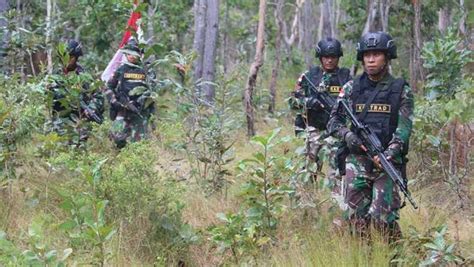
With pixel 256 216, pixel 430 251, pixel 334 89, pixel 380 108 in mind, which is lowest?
pixel 256 216

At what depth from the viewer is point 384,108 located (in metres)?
5.26

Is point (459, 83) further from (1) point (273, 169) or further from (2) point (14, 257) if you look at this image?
(2) point (14, 257)

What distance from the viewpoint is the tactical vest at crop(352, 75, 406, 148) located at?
17.2 ft

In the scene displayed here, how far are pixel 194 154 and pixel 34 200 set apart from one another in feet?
5.08

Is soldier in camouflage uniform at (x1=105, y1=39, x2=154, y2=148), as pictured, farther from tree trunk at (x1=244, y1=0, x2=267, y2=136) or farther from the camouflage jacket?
the camouflage jacket

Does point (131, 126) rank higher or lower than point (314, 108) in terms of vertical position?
lower

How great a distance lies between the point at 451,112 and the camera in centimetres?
588

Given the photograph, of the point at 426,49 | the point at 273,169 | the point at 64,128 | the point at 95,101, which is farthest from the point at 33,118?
the point at 426,49

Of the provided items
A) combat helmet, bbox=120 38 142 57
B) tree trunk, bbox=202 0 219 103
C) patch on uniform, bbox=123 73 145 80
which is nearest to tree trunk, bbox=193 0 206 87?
tree trunk, bbox=202 0 219 103

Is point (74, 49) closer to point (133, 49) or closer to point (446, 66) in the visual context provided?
point (133, 49)

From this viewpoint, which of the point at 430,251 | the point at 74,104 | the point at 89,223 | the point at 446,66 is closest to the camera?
the point at 89,223

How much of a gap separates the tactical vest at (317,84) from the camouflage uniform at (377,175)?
1561 mm

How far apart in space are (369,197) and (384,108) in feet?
2.31

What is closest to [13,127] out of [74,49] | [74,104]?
[74,104]
